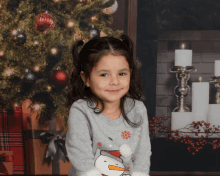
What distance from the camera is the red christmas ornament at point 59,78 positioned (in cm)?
147

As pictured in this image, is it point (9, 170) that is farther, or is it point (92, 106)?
point (9, 170)

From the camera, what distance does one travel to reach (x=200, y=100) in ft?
5.63

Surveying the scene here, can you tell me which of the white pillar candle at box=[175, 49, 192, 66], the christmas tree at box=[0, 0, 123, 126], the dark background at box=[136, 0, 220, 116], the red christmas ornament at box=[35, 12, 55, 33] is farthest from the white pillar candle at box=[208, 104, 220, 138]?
the red christmas ornament at box=[35, 12, 55, 33]

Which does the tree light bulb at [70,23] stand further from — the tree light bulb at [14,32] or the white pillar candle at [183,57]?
the white pillar candle at [183,57]

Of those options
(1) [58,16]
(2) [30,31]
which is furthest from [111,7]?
(2) [30,31]

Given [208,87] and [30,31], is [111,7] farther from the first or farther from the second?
[208,87]

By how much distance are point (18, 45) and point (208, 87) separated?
1333 mm

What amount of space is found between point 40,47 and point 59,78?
0.28 metres

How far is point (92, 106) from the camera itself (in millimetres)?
917

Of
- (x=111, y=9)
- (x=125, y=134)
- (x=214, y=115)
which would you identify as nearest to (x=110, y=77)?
(x=125, y=134)

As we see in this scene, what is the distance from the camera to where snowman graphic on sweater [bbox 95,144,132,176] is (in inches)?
33.7

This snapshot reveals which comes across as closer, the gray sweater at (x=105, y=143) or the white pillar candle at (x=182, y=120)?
the gray sweater at (x=105, y=143)

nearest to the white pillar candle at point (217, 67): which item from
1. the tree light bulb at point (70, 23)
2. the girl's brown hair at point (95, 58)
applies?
the girl's brown hair at point (95, 58)

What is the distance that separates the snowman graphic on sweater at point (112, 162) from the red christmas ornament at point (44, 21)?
37.0 inches
